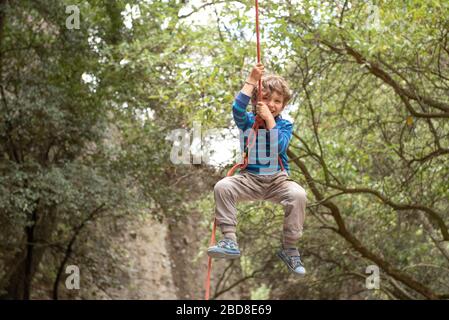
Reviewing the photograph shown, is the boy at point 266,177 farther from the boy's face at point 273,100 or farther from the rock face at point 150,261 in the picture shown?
the rock face at point 150,261

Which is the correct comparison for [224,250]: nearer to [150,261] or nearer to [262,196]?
[262,196]

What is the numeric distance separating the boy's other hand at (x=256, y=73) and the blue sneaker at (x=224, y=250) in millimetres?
954

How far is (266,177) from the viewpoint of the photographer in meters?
4.80

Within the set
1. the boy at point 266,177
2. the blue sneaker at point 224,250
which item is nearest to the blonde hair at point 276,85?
the boy at point 266,177

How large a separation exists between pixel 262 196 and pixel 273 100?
0.60 m

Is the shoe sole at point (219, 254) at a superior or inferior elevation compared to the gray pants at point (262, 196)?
inferior

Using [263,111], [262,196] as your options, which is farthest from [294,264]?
[263,111]

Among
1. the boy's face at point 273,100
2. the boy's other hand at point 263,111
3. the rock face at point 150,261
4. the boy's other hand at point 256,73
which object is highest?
the rock face at point 150,261

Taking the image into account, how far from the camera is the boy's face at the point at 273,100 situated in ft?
15.5

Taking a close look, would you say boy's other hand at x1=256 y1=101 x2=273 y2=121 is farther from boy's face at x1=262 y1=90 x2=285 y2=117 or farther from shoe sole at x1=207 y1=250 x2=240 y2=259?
shoe sole at x1=207 y1=250 x2=240 y2=259

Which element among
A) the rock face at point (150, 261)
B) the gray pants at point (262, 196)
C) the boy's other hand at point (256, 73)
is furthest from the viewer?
the rock face at point (150, 261)

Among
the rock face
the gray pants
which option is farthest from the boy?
the rock face

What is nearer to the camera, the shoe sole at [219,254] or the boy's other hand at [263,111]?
the shoe sole at [219,254]

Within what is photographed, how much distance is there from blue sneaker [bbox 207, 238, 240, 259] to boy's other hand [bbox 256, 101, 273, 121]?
756 mm
